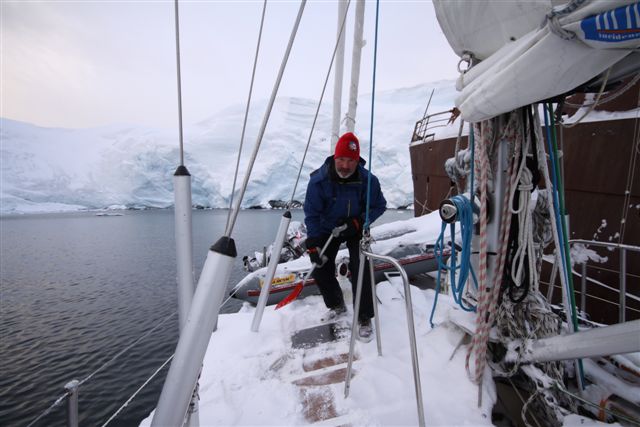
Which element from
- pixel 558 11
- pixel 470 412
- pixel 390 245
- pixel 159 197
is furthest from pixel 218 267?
pixel 159 197

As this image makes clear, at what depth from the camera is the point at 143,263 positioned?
15.0 metres

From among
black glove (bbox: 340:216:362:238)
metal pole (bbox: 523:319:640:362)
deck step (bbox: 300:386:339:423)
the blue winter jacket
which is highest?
the blue winter jacket

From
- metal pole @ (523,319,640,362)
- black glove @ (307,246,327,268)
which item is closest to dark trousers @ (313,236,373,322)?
black glove @ (307,246,327,268)

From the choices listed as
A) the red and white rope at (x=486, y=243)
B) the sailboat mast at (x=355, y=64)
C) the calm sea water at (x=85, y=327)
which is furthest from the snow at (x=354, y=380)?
the sailboat mast at (x=355, y=64)

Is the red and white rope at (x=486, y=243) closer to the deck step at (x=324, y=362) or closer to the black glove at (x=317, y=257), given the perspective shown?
the deck step at (x=324, y=362)

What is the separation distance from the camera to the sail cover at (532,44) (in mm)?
1090

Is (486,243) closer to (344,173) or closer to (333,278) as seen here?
(344,173)

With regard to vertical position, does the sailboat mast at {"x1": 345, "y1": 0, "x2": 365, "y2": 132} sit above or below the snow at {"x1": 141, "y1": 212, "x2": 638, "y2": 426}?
above

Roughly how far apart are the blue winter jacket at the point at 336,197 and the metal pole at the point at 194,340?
70.7 inches

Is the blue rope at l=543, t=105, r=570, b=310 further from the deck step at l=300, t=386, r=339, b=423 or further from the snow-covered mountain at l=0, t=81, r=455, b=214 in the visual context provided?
the snow-covered mountain at l=0, t=81, r=455, b=214

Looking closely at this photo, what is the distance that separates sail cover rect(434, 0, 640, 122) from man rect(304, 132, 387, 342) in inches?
41.1

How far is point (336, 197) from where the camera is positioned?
276 centimetres

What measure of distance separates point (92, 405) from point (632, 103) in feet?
31.5

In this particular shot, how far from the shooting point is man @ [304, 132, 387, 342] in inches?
104
